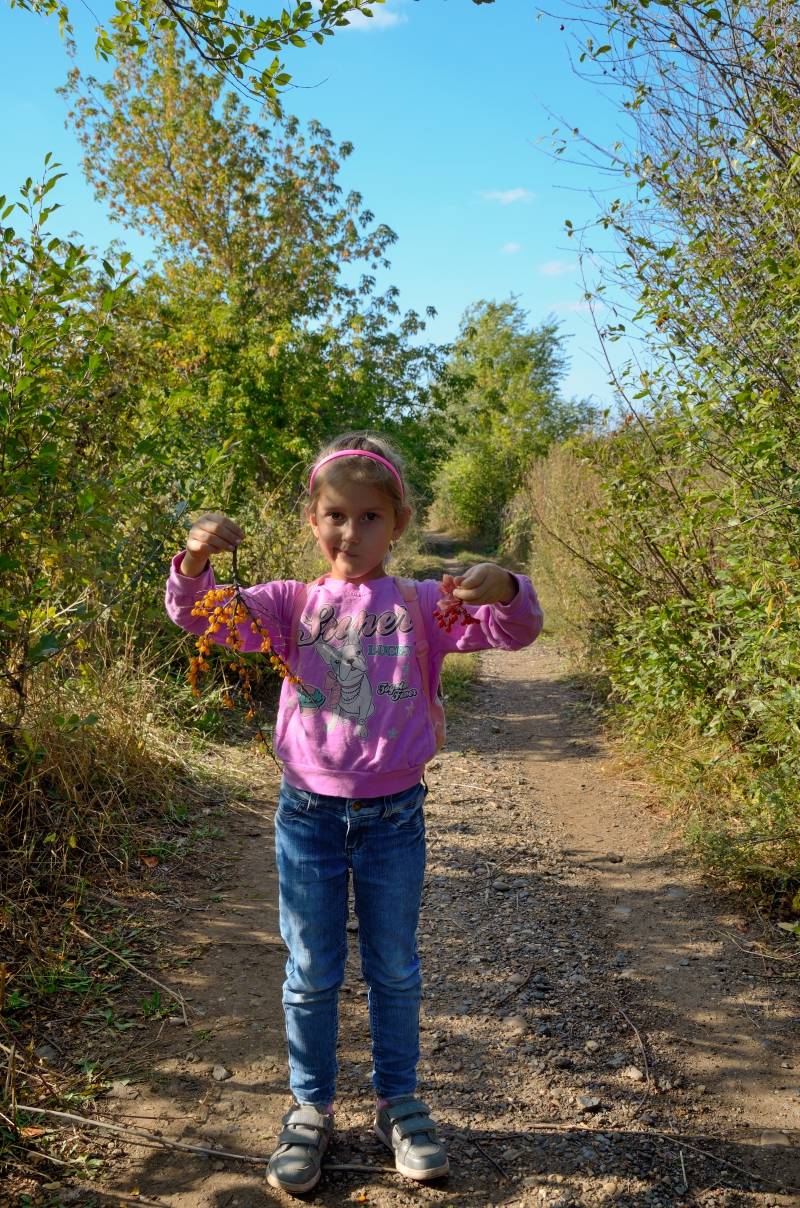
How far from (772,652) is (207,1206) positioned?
2758 mm

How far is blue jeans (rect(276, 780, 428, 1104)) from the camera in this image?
207 cm

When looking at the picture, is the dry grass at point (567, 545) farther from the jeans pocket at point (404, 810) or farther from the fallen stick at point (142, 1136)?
the fallen stick at point (142, 1136)

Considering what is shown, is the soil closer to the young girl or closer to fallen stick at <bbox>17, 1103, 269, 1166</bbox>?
fallen stick at <bbox>17, 1103, 269, 1166</bbox>

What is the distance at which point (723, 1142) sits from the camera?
2.28 metres

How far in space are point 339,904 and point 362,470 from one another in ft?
3.60

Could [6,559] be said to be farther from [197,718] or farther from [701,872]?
[701,872]

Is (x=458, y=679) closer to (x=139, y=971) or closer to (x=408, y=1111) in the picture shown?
(x=139, y=971)

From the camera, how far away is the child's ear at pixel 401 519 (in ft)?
7.49

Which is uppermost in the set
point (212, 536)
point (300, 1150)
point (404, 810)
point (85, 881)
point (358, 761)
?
point (212, 536)

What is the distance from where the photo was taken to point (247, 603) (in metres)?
2.17

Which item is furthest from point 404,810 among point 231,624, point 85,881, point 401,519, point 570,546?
point 570,546

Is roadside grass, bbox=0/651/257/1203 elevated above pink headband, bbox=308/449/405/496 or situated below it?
below

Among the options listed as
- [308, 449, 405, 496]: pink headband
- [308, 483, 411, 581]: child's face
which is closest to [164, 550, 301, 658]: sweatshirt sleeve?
[308, 483, 411, 581]: child's face

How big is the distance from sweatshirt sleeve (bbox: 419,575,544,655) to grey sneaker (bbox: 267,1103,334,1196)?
1.23 metres
